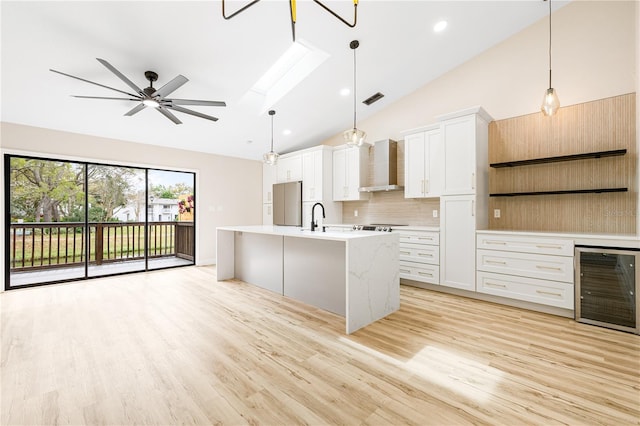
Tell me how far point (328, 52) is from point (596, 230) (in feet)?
12.6

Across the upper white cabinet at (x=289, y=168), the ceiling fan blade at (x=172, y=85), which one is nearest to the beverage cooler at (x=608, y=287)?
the ceiling fan blade at (x=172, y=85)

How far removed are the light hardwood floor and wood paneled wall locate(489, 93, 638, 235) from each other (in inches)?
49.8

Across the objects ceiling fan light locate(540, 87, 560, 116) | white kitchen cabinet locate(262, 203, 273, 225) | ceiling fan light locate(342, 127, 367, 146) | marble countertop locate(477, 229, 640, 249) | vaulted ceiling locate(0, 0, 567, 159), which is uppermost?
vaulted ceiling locate(0, 0, 567, 159)

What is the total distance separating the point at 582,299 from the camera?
107 inches

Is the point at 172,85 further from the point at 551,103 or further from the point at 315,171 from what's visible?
the point at 551,103

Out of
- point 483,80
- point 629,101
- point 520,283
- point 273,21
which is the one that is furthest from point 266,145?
point 629,101

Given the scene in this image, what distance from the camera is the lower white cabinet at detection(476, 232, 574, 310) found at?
9.29ft

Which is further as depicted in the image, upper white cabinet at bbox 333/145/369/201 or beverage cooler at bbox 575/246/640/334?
upper white cabinet at bbox 333/145/369/201

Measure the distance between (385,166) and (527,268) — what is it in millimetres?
2515

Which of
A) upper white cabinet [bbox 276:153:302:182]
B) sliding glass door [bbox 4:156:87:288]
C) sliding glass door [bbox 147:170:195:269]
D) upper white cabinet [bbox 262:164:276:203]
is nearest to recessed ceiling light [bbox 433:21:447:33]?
upper white cabinet [bbox 276:153:302:182]

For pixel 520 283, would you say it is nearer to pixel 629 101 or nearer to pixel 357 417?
pixel 629 101

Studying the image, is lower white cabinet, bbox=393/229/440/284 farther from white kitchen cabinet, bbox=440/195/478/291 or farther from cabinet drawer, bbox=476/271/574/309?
cabinet drawer, bbox=476/271/574/309

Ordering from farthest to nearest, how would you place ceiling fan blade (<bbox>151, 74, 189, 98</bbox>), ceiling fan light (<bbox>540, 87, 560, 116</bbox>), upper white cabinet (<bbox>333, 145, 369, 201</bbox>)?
upper white cabinet (<bbox>333, 145, 369, 201</bbox>) < ceiling fan light (<bbox>540, 87, 560, 116</bbox>) < ceiling fan blade (<bbox>151, 74, 189, 98</bbox>)

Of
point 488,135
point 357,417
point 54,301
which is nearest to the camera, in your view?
→ point 357,417
